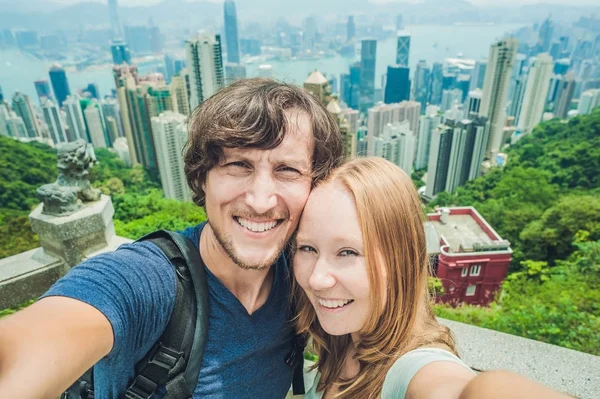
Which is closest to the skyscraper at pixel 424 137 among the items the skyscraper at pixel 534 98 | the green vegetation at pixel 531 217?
the green vegetation at pixel 531 217

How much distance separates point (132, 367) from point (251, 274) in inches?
22.2

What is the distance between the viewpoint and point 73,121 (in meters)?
46.2

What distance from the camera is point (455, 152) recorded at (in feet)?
103

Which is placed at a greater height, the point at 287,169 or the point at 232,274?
the point at 287,169

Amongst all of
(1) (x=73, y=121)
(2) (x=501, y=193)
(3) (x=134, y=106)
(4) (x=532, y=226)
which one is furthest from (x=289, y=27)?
(4) (x=532, y=226)

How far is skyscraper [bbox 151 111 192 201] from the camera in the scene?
27.7 meters

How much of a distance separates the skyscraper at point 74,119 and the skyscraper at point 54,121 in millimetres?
1235

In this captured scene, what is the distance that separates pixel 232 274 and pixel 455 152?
3316 cm

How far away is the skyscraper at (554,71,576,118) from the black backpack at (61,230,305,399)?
205 ft

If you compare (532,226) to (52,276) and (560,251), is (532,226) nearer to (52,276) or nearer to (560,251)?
(560,251)

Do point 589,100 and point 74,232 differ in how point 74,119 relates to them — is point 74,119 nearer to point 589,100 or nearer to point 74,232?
point 74,232

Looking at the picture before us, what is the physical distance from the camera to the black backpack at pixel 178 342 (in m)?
1.25

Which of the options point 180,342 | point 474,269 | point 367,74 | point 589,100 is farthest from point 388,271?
point 367,74

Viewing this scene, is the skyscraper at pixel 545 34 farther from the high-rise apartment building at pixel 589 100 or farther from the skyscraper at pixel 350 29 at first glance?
the skyscraper at pixel 350 29
